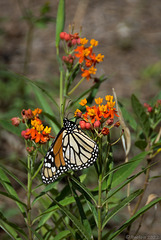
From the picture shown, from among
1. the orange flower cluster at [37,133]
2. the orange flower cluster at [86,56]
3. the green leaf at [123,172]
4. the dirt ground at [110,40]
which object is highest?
the dirt ground at [110,40]

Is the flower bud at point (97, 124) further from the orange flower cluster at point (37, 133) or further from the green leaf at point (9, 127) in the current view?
the green leaf at point (9, 127)

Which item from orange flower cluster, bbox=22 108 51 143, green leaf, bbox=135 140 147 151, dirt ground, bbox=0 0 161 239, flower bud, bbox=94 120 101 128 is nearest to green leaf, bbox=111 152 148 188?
green leaf, bbox=135 140 147 151

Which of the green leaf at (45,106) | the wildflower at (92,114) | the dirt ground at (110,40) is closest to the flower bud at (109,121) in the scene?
the wildflower at (92,114)

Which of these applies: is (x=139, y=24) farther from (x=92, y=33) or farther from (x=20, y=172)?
(x=20, y=172)

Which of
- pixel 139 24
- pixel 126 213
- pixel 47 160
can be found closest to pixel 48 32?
pixel 139 24

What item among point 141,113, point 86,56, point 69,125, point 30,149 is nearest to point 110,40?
point 86,56

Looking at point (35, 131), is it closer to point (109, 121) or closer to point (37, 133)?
point (37, 133)
